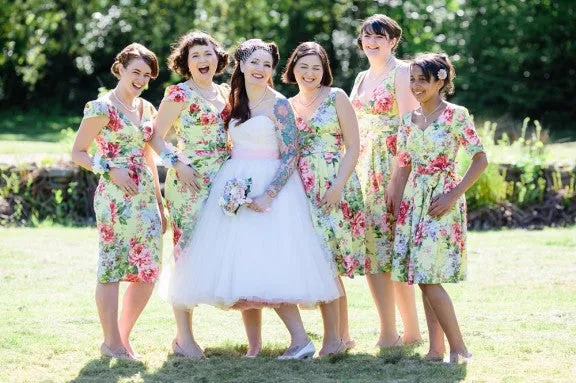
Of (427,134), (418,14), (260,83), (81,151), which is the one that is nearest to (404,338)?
(427,134)

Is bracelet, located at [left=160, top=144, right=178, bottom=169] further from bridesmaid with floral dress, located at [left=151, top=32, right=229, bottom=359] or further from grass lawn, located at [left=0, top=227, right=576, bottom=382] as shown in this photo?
grass lawn, located at [left=0, top=227, right=576, bottom=382]

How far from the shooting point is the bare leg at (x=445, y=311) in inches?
214

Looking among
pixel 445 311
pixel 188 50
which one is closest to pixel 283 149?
pixel 188 50

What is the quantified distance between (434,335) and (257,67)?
1.75 m

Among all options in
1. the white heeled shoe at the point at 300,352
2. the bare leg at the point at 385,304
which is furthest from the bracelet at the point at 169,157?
the bare leg at the point at 385,304

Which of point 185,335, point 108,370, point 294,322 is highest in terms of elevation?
point 294,322

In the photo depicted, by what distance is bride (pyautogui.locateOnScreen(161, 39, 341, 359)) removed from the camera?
5445 millimetres

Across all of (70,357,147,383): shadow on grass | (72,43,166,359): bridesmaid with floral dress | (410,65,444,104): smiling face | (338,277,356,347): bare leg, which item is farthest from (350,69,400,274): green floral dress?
(70,357,147,383): shadow on grass

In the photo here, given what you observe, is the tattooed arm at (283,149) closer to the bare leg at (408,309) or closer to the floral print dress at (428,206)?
the floral print dress at (428,206)

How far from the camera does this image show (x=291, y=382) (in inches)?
202

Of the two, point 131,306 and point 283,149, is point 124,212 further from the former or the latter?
point 283,149

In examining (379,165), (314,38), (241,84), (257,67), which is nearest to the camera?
(257,67)

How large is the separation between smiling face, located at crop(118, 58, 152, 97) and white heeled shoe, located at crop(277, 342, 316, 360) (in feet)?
5.49

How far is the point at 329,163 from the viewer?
5707mm
